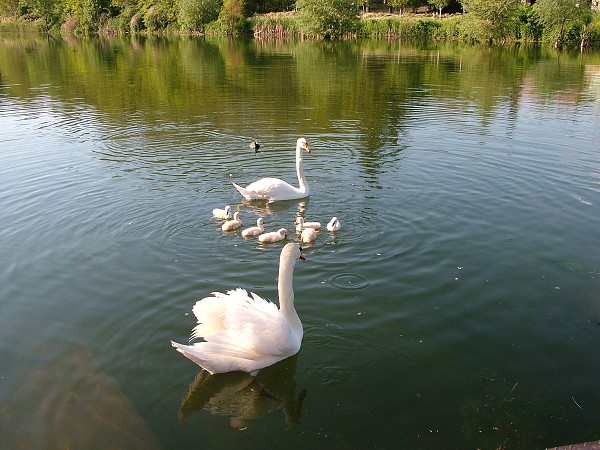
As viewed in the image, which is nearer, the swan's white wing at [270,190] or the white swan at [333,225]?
the white swan at [333,225]

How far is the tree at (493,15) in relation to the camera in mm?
64375

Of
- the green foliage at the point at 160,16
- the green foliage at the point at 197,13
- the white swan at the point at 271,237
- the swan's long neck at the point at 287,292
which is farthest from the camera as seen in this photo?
the green foliage at the point at 160,16

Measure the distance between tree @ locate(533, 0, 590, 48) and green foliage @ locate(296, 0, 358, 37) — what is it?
26.0 metres

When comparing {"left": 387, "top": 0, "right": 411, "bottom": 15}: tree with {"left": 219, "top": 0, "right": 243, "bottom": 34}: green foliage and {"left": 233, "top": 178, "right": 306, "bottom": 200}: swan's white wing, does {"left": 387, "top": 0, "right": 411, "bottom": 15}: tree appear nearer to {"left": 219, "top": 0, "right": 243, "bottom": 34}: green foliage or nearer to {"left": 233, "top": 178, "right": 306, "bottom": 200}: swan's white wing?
{"left": 219, "top": 0, "right": 243, "bottom": 34}: green foliage

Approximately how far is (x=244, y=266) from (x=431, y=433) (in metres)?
4.96

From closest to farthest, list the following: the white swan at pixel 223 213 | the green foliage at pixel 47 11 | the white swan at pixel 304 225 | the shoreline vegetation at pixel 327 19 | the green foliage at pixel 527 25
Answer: the white swan at pixel 304 225 → the white swan at pixel 223 213 → the shoreline vegetation at pixel 327 19 → the green foliage at pixel 527 25 → the green foliage at pixel 47 11

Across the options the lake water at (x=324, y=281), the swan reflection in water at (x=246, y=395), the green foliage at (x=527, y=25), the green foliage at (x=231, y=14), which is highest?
the green foliage at (x=231, y=14)

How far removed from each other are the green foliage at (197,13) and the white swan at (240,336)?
325 ft

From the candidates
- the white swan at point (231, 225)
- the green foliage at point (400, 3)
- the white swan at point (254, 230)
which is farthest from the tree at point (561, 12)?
the white swan at point (231, 225)

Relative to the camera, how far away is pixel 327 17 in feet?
252

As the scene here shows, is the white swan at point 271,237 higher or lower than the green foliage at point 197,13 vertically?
lower

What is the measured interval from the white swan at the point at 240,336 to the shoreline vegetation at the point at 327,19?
64824 millimetres

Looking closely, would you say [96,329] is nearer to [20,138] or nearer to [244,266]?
[244,266]

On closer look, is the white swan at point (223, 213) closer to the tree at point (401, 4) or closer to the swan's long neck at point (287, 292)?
the swan's long neck at point (287, 292)
